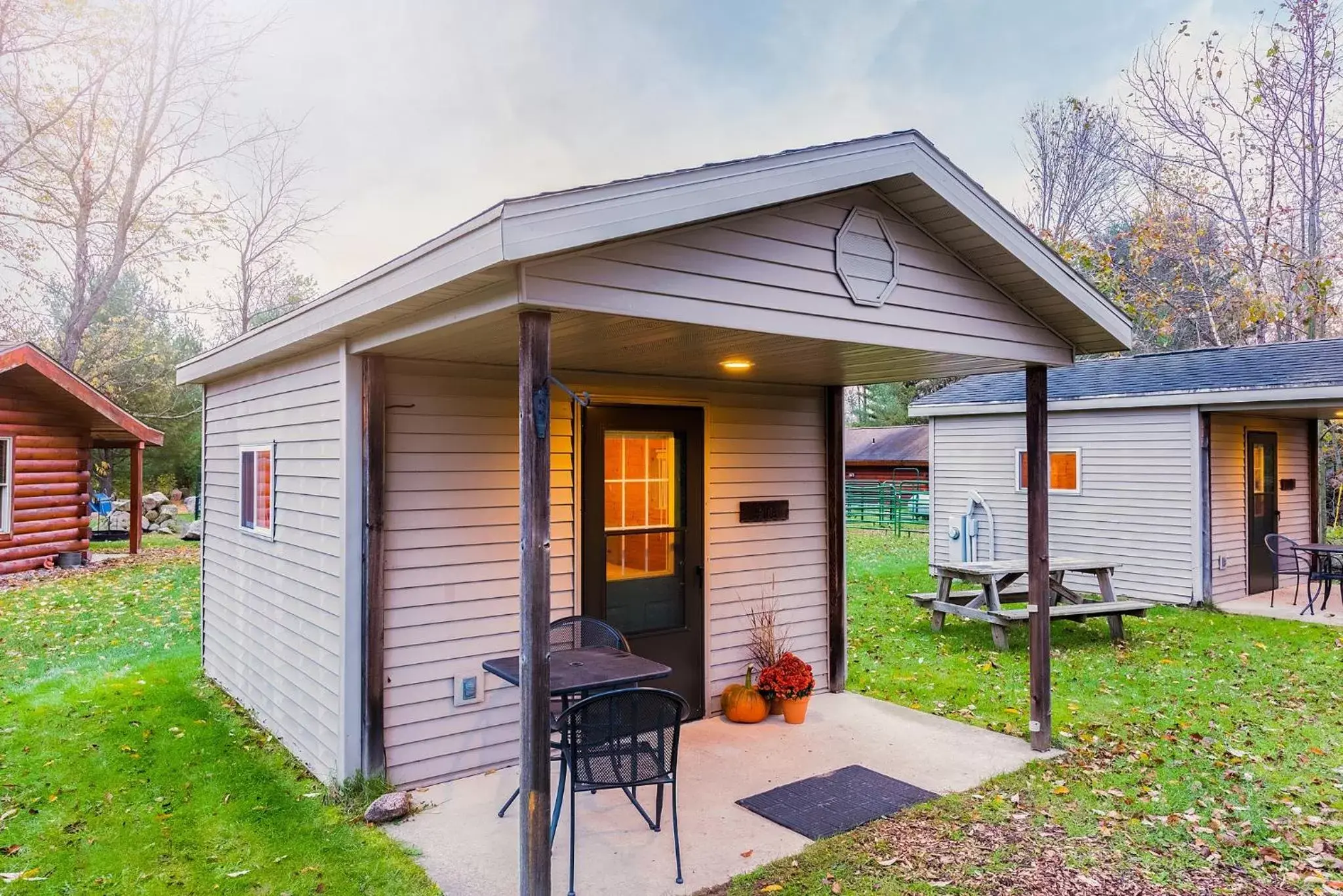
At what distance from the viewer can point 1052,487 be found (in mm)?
11320

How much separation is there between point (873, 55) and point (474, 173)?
1479 cm

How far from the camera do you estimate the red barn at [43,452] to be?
11711mm

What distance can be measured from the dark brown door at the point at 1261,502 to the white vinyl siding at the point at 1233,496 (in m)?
0.11

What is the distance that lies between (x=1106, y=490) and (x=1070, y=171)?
47.2 feet

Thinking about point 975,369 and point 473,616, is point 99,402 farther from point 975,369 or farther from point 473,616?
point 975,369

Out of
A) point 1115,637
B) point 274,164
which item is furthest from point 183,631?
point 274,164

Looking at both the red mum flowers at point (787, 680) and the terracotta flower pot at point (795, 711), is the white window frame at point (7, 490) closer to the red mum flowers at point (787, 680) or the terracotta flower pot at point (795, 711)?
the red mum flowers at point (787, 680)

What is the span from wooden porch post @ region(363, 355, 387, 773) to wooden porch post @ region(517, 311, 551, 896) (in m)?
1.66

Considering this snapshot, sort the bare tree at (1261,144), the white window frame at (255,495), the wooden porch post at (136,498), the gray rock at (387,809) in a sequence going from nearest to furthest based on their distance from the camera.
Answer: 1. the gray rock at (387,809)
2. the white window frame at (255,495)
3. the wooden porch post at (136,498)
4. the bare tree at (1261,144)

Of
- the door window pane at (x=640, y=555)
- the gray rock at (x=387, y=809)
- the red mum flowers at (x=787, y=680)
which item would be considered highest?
the door window pane at (x=640, y=555)

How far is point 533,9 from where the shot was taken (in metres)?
24.3

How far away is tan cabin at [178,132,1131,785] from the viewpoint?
321cm

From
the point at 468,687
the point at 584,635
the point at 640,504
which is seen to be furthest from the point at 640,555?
the point at 468,687

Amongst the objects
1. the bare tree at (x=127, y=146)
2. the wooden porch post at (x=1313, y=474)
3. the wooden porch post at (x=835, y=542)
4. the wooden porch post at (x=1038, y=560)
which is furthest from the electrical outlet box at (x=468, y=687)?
the bare tree at (x=127, y=146)
